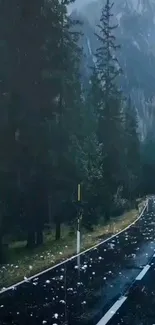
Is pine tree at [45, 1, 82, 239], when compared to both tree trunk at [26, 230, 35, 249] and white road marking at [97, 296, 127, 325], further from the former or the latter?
white road marking at [97, 296, 127, 325]

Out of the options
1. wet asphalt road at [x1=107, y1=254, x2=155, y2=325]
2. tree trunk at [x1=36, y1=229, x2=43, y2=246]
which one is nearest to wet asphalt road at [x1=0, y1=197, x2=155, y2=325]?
wet asphalt road at [x1=107, y1=254, x2=155, y2=325]

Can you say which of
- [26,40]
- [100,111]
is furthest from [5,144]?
[100,111]

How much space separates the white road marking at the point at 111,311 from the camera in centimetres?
772

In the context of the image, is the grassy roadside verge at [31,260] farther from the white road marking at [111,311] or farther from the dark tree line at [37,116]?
the white road marking at [111,311]

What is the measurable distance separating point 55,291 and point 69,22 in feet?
53.6

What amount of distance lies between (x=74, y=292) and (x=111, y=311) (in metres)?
1.73

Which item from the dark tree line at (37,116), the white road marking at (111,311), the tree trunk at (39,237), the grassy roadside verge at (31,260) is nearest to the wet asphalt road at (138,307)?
the white road marking at (111,311)

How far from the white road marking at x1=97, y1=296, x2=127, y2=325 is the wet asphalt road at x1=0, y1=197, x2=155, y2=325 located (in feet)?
0.32

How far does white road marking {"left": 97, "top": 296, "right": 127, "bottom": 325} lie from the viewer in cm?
772

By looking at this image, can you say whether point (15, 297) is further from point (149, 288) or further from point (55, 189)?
point (55, 189)

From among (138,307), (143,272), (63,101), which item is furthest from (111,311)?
(63,101)

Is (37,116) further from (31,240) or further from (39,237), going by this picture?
(39,237)

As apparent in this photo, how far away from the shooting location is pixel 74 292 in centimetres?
1005

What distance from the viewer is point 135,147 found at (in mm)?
57656
